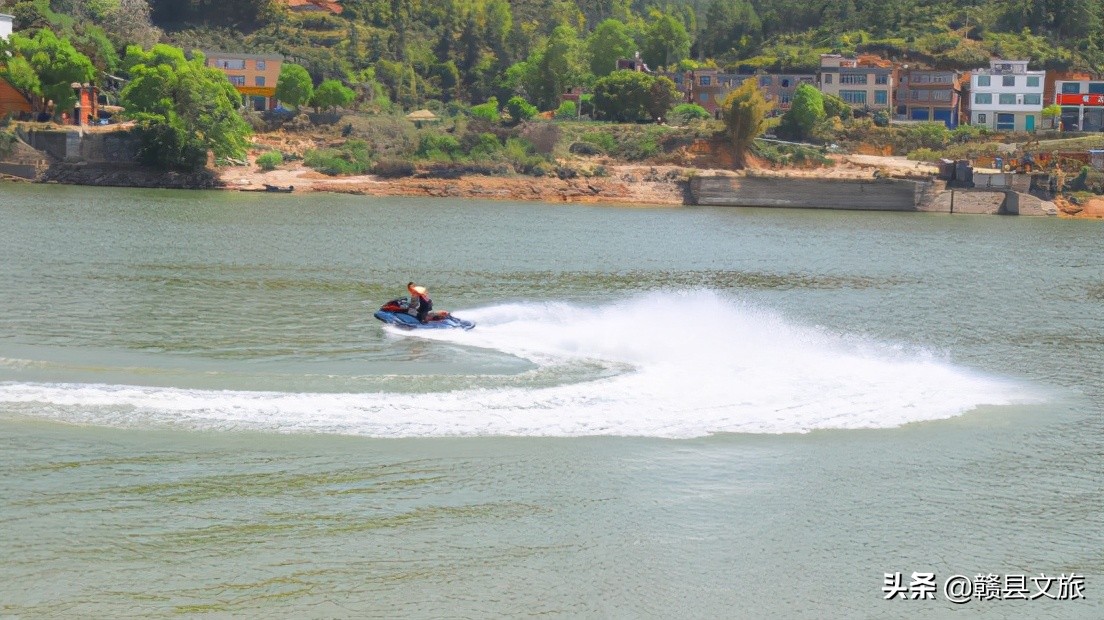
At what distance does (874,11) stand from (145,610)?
445ft

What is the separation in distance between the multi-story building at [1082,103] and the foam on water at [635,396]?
308ft

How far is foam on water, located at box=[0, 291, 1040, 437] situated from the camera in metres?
20.9

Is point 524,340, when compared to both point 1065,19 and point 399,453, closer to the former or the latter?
point 399,453

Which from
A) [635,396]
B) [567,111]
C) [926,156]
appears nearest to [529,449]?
[635,396]

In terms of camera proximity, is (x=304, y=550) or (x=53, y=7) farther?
(x=53, y=7)

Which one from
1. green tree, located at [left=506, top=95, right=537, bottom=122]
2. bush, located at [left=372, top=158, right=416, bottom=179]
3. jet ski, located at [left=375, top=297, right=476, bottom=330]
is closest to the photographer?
jet ski, located at [left=375, top=297, right=476, bottom=330]

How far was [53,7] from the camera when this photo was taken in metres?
127

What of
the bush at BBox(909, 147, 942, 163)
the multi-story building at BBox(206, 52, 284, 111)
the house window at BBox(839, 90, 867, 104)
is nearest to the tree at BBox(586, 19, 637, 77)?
the house window at BBox(839, 90, 867, 104)

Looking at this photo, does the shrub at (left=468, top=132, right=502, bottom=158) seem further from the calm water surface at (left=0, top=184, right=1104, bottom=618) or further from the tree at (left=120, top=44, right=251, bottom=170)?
the calm water surface at (left=0, top=184, right=1104, bottom=618)

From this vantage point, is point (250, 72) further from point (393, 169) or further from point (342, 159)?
point (393, 169)

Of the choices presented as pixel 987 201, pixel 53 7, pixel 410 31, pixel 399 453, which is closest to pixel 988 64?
pixel 987 201

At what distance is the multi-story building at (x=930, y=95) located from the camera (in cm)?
11625

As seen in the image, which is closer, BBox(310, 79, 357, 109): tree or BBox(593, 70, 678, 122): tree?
BBox(310, 79, 357, 109): tree

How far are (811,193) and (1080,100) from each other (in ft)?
139
